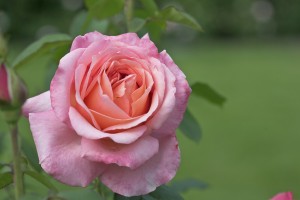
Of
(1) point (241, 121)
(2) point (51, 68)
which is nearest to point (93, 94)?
(2) point (51, 68)

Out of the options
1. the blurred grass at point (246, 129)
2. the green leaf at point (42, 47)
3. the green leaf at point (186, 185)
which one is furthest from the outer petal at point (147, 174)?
the blurred grass at point (246, 129)

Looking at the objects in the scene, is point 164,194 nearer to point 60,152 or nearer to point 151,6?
point 60,152

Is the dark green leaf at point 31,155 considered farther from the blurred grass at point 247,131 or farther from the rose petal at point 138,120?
the blurred grass at point 247,131

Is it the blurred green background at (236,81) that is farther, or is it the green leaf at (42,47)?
the blurred green background at (236,81)

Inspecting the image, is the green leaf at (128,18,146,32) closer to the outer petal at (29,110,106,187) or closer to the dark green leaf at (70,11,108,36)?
the dark green leaf at (70,11,108,36)

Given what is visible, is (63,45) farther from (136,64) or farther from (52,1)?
(52,1)

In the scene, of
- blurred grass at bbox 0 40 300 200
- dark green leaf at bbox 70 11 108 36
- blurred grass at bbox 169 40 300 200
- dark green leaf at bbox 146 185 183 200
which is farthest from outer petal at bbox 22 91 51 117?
blurred grass at bbox 0 40 300 200
